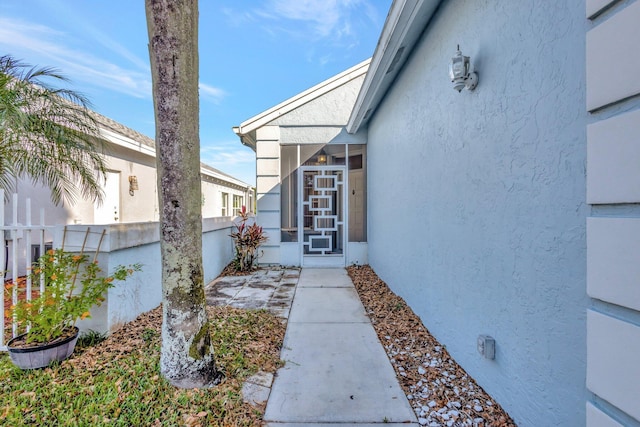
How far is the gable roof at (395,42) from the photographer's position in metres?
3.43

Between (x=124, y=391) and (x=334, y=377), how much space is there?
5.65 ft

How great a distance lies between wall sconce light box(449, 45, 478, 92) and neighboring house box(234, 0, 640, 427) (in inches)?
2.4

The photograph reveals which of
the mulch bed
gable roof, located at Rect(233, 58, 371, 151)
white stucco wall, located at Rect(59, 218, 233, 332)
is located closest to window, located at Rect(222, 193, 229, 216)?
gable roof, located at Rect(233, 58, 371, 151)

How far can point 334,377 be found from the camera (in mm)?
2805

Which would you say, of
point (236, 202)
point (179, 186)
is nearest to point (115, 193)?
point (179, 186)

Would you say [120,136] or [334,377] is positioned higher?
[120,136]

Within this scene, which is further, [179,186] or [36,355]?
[36,355]

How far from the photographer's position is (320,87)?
25.9 feet

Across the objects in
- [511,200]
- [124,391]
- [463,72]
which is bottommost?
[124,391]

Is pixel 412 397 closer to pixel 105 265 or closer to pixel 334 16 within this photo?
pixel 105 265

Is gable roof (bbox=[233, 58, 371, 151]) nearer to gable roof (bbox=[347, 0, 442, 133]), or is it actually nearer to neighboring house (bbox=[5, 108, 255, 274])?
gable roof (bbox=[347, 0, 442, 133])

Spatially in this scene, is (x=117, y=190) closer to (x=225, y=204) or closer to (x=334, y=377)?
(x=334, y=377)

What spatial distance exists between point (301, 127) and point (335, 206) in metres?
2.24

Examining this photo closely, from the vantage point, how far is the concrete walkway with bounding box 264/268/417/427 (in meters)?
2.27
